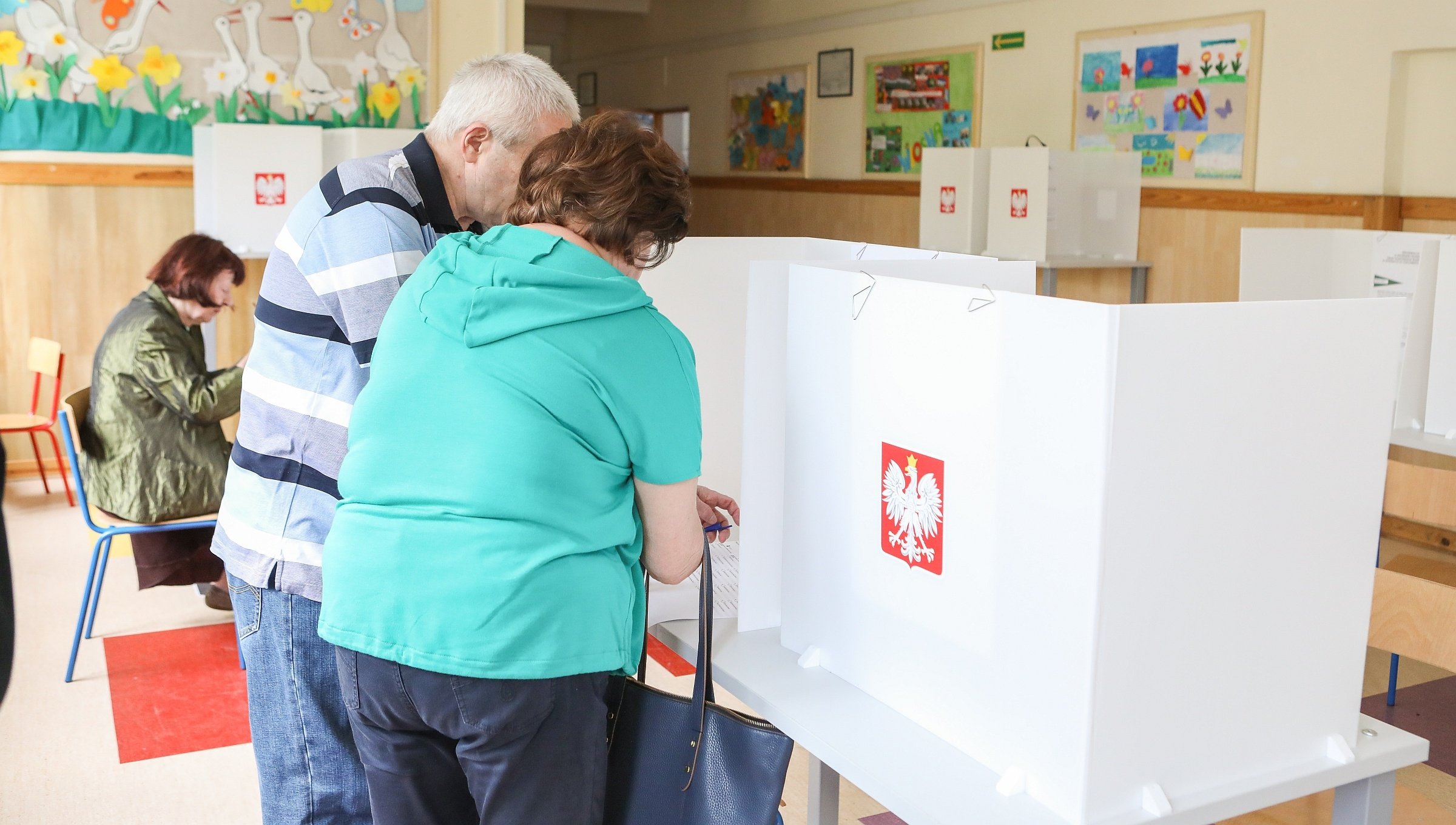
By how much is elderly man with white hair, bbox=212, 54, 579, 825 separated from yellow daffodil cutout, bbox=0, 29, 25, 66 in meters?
4.34

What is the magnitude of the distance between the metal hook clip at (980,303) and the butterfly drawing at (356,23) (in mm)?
4988

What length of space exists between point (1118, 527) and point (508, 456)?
1.83 ft

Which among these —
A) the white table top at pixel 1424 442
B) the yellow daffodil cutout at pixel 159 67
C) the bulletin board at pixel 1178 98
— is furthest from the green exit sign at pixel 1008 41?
the yellow daffodil cutout at pixel 159 67

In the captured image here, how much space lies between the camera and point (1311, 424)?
44.5 inches

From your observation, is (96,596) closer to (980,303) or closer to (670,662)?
(670,662)

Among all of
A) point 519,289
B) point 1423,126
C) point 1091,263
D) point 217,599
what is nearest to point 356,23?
point 217,599

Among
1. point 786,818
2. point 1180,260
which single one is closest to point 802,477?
point 786,818

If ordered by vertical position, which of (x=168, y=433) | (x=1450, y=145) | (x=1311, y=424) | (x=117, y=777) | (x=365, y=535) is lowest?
(x=117, y=777)

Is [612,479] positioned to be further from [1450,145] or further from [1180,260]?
[1180,260]

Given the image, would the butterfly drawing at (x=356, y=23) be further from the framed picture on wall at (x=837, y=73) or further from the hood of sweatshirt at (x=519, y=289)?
the hood of sweatshirt at (x=519, y=289)

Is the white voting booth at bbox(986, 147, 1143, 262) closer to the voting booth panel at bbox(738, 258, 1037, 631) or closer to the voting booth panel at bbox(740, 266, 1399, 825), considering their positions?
the voting booth panel at bbox(738, 258, 1037, 631)

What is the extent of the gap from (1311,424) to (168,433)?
3.03 meters

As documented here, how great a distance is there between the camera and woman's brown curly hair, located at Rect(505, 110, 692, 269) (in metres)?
1.22

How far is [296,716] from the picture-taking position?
5.24ft
